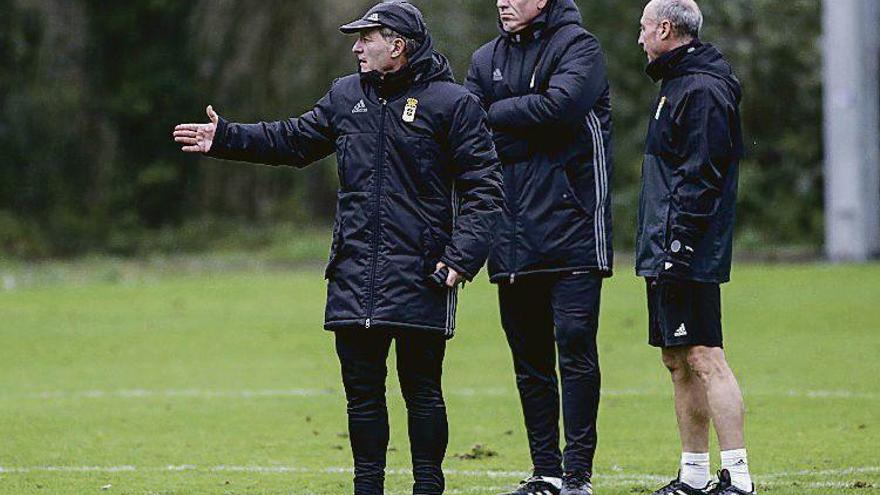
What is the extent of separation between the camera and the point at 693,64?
816 cm

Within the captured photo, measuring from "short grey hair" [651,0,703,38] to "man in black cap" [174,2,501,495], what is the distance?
3.14ft

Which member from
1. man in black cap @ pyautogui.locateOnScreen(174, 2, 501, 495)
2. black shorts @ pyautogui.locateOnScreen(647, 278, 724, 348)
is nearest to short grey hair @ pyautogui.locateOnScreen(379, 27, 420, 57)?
Result: man in black cap @ pyautogui.locateOnScreen(174, 2, 501, 495)

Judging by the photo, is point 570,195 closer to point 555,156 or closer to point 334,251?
point 555,156

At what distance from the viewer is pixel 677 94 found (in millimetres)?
8141

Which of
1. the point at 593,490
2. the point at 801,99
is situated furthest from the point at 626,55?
the point at 593,490

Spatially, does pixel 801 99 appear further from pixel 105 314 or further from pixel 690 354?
pixel 690 354

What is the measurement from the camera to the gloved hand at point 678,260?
8.00 m

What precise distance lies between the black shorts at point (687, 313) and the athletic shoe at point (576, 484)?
71 cm

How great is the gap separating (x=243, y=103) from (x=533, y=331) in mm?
23847

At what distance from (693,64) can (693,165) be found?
1.48 feet

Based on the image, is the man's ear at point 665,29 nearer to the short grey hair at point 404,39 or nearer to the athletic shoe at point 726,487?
the short grey hair at point 404,39

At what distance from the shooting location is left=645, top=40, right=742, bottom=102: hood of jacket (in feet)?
26.8

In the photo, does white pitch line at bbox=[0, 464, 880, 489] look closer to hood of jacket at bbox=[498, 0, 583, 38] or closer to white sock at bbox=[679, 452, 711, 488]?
white sock at bbox=[679, 452, 711, 488]

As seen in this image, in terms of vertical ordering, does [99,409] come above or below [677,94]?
below
